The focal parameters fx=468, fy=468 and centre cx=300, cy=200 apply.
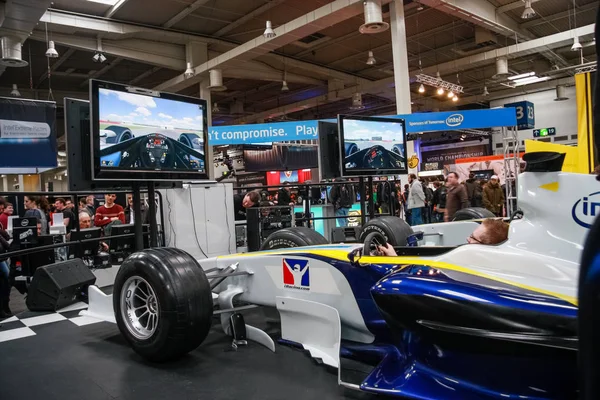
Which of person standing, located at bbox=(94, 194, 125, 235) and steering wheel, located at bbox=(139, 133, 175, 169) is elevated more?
steering wheel, located at bbox=(139, 133, 175, 169)

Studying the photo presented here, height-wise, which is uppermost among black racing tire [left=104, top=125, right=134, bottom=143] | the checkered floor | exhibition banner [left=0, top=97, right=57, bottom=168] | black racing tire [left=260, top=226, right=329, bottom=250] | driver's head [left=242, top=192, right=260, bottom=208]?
exhibition banner [left=0, top=97, right=57, bottom=168]

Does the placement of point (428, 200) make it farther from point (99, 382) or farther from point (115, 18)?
point (99, 382)

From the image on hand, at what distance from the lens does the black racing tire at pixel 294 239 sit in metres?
3.73

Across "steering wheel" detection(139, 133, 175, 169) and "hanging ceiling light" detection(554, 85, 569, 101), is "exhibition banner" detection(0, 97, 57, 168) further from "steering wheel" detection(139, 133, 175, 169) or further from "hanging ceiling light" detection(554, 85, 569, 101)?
"hanging ceiling light" detection(554, 85, 569, 101)

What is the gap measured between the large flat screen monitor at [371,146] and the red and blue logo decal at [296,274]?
2119 mm

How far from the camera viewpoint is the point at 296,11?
12273mm

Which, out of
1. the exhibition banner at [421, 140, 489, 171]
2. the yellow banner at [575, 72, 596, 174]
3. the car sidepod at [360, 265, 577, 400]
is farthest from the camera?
the exhibition banner at [421, 140, 489, 171]

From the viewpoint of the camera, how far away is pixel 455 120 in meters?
11.2

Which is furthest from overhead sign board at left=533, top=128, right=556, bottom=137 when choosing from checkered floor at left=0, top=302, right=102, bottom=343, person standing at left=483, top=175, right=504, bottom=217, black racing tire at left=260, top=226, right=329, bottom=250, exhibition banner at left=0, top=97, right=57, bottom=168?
checkered floor at left=0, top=302, right=102, bottom=343

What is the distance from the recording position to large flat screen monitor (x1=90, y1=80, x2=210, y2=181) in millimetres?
3154

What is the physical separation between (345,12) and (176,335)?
31.3 ft

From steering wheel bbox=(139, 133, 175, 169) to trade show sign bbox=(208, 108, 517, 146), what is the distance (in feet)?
22.7

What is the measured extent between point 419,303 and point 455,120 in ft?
33.2

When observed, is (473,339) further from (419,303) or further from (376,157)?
(376,157)
